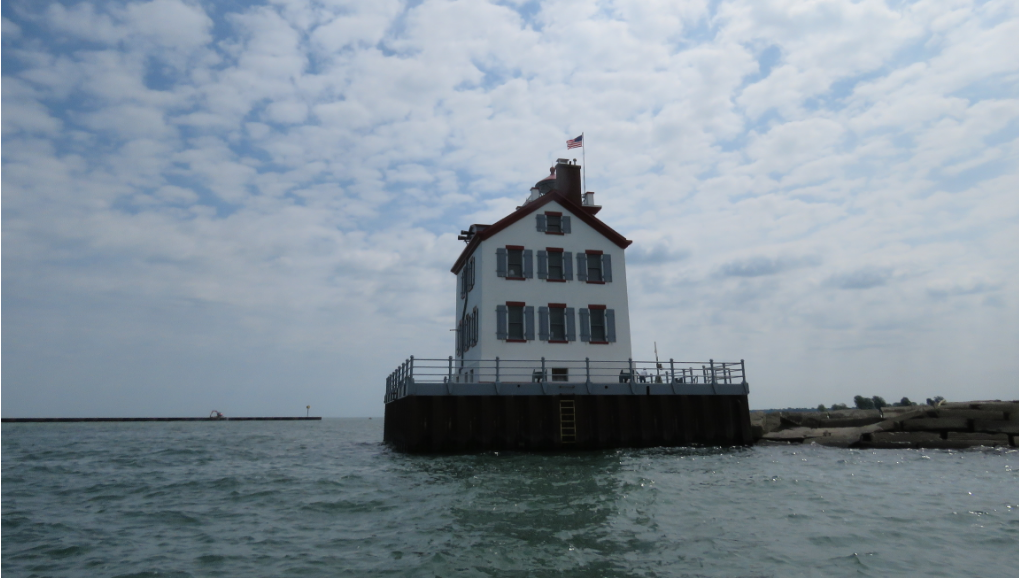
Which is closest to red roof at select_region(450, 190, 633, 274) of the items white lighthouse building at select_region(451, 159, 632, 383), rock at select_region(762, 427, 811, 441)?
white lighthouse building at select_region(451, 159, 632, 383)

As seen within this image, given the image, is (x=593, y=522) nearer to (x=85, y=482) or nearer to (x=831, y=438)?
(x=85, y=482)

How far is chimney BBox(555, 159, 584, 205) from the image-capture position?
32.0 m

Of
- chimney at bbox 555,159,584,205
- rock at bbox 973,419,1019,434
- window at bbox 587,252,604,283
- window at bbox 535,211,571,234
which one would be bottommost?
rock at bbox 973,419,1019,434

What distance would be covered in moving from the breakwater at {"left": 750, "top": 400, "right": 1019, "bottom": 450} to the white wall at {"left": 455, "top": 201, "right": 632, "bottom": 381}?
30.6 ft

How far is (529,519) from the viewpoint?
11242 millimetres

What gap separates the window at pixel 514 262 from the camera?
27.7m

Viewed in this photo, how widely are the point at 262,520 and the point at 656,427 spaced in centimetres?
1665

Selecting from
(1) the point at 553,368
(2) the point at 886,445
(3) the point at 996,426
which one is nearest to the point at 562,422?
(1) the point at 553,368

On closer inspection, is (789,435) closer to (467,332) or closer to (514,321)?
(514,321)

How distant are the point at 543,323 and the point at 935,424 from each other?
17359 mm

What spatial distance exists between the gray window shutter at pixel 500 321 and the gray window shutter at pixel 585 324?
12.1 feet

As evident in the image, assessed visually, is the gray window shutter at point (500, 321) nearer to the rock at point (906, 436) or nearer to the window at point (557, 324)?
the window at point (557, 324)

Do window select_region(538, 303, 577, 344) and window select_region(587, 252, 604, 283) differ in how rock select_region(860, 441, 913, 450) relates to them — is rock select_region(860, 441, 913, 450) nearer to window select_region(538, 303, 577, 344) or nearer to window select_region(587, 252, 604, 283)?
window select_region(538, 303, 577, 344)

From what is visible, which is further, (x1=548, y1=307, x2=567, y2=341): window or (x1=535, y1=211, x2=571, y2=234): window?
(x1=535, y1=211, x2=571, y2=234): window
